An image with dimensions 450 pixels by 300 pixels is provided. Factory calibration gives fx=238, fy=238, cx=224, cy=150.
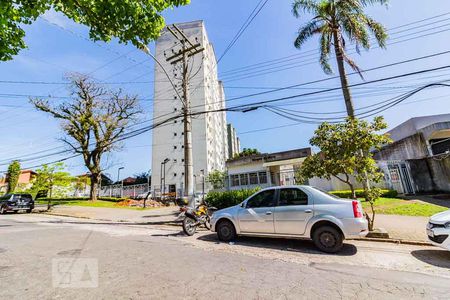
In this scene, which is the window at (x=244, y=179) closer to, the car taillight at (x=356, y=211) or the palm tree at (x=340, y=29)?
the palm tree at (x=340, y=29)

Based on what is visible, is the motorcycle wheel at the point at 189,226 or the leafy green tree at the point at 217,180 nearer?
the motorcycle wheel at the point at 189,226

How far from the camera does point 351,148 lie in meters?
8.03

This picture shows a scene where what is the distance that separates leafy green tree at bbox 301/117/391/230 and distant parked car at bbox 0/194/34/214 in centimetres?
2356

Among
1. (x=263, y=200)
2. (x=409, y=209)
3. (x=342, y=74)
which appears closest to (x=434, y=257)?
(x=263, y=200)

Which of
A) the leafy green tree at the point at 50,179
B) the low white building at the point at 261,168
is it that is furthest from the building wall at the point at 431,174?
the leafy green tree at the point at 50,179

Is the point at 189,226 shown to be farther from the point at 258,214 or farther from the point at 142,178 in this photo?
the point at 142,178

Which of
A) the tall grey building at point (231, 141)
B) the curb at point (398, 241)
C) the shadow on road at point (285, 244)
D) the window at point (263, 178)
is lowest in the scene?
the curb at point (398, 241)

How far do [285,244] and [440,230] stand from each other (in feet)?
11.9

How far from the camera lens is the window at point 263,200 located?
7094mm

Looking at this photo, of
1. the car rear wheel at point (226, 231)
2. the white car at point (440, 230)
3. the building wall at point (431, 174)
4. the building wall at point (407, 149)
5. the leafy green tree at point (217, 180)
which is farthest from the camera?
the leafy green tree at point (217, 180)

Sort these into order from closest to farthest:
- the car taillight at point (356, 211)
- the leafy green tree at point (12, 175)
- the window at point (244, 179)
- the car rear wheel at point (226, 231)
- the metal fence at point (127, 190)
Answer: the car taillight at point (356, 211)
the car rear wheel at point (226, 231)
the window at point (244, 179)
the metal fence at point (127, 190)
the leafy green tree at point (12, 175)

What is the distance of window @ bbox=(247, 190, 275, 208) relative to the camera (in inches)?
279

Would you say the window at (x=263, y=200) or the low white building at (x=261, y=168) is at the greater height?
the low white building at (x=261, y=168)

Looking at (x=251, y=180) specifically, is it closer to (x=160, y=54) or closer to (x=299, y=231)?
(x=299, y=231)
